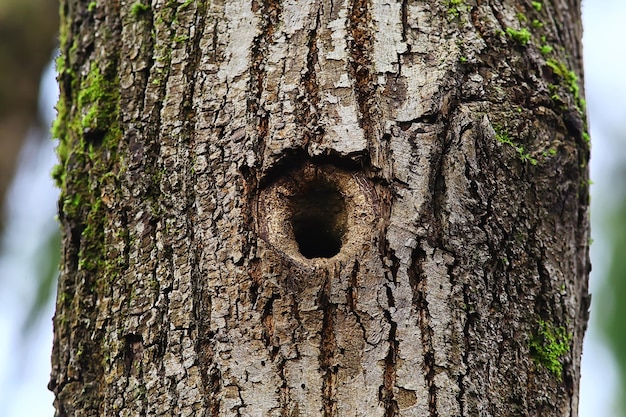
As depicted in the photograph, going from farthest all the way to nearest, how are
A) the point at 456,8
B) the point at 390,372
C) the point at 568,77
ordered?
1. the point at 568,77
2. the point at 456,8
3. the point at 390,372

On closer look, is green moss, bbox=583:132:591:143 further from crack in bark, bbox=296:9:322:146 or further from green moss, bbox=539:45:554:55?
crack in bark, bbox=296:9:322:146

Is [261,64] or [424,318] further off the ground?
[261,64]

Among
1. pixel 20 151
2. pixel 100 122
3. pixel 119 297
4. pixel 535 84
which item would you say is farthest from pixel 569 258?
pixel 20 151

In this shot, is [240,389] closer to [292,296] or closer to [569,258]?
[292,296]

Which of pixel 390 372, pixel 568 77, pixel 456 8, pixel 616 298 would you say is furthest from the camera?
pixel 616 298

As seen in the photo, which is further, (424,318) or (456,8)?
(456,8)

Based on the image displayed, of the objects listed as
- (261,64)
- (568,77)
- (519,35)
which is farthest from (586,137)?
(261,64)

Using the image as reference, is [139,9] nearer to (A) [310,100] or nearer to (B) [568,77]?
(A) [310,100]

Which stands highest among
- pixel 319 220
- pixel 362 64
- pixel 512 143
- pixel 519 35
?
pixel 519 35
